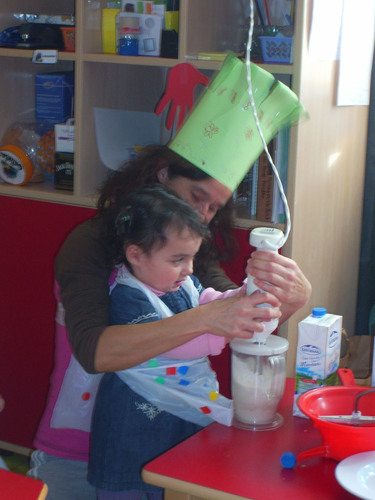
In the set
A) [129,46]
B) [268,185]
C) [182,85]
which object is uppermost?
[129,46]

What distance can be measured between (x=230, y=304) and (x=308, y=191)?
775 millimetres

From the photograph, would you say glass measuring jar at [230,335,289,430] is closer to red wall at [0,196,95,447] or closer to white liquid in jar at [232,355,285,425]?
white liquid in jar at [232,355,285,425]

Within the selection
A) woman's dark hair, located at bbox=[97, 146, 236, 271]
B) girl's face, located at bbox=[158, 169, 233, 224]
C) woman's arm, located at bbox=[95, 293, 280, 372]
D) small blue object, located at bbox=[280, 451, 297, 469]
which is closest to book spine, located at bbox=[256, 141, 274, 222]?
woman's dark hair, located at bbox=[97, 146, 236, 271]

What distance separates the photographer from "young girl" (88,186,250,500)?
136 cm

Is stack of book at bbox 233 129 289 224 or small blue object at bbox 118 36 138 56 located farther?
small blue object at bbox 118 36 138 56

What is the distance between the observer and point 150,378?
1.36 m

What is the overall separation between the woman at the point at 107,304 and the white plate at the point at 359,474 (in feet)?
0.89

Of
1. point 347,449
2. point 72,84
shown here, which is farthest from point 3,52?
point 347,449

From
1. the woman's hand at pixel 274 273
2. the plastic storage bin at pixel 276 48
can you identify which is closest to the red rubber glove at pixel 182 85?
the plastic storage bin at pixel 276 48

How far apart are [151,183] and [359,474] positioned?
76cm

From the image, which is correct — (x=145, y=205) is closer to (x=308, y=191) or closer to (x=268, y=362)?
(x=268, y=362)

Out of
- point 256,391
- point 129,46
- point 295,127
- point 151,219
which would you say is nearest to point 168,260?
point 151,219

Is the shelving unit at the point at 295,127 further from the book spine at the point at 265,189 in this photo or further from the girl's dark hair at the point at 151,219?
the girl's dark hair at the point at 151,219

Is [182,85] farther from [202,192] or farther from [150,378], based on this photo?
[150,378]
